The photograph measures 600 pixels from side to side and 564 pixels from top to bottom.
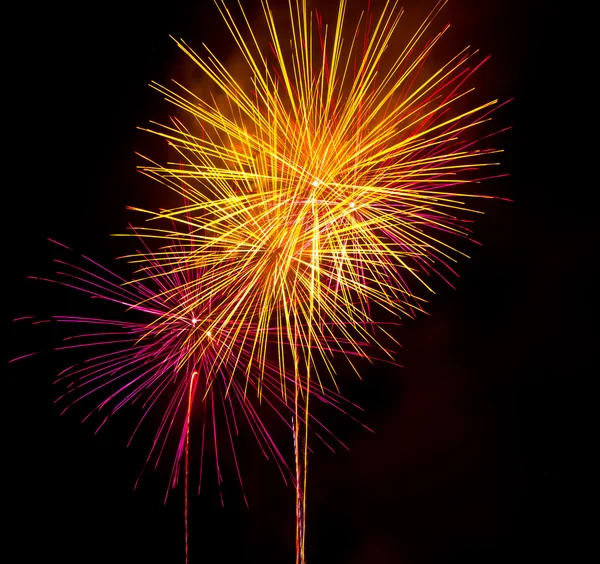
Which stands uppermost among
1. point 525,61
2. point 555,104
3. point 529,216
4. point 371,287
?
point 525,61

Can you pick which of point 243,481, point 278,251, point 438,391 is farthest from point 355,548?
point 278,251

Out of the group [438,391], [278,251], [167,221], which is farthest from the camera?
[167,221]

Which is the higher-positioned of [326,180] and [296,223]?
[326,180]

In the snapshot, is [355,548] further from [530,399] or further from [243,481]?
[530,399]

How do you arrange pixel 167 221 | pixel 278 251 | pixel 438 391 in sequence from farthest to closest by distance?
pixel 167 221 → pixel 438 391 → pixel 278 251

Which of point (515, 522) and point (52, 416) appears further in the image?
point (52, 416)

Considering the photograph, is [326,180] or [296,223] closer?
[326,180]

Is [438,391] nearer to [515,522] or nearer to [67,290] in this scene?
[515,522]

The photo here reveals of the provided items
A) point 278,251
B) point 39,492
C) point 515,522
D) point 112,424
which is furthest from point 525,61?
point 39,492

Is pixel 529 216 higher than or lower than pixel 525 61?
lower
